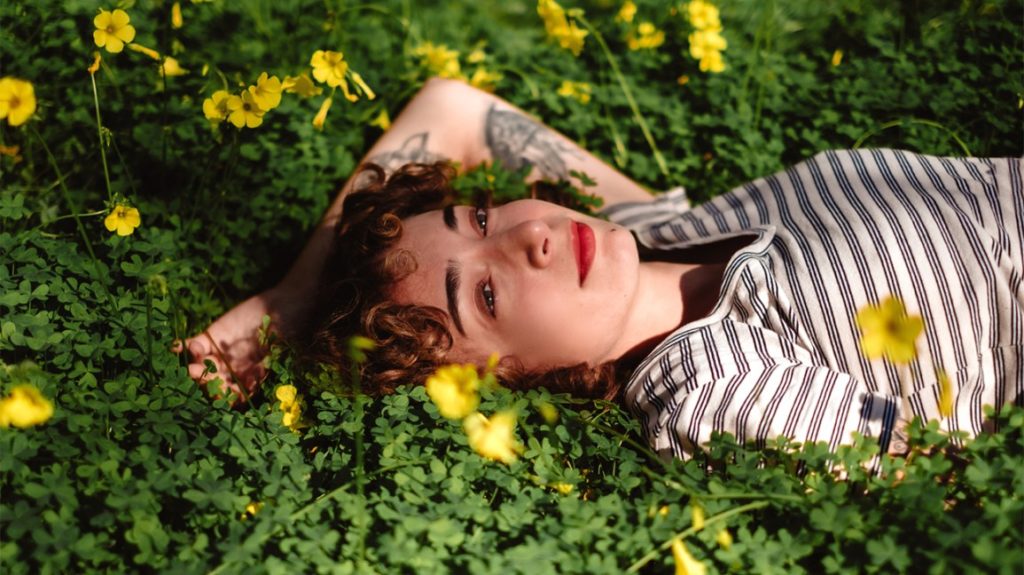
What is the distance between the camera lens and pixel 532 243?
7.75ft

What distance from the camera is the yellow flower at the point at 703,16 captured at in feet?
11.2

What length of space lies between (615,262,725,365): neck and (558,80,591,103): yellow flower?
101cm

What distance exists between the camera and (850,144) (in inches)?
128

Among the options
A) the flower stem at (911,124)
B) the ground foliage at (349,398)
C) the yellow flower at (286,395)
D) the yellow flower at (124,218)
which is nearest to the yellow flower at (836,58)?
the ground foliage at (349,398)

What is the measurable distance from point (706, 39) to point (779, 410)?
1810 mm

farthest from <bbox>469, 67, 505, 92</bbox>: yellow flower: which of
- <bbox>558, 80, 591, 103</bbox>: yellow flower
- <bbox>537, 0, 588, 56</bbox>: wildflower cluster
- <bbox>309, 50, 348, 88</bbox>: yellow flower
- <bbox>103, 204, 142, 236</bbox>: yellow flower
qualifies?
<bbox>103, 204, 142, 236</bbox>: yellow flower

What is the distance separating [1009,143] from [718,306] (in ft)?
4.65

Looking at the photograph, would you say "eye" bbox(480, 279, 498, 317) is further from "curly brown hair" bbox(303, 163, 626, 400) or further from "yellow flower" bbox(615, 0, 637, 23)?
"yellow flower" bbox(615, 0, 637, 23)

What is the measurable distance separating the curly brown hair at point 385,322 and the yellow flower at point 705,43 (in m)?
1.27

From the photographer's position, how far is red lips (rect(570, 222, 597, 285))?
243cm

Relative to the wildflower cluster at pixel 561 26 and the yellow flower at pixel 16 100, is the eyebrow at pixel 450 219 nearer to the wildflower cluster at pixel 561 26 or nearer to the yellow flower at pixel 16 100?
the wildflower cluster at pixel 561 26

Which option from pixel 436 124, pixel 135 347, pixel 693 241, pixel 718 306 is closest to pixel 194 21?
pixel 436 124

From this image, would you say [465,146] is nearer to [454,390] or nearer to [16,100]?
[16,100]

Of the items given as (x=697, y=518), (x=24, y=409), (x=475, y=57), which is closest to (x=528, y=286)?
(x=697, y=518)
